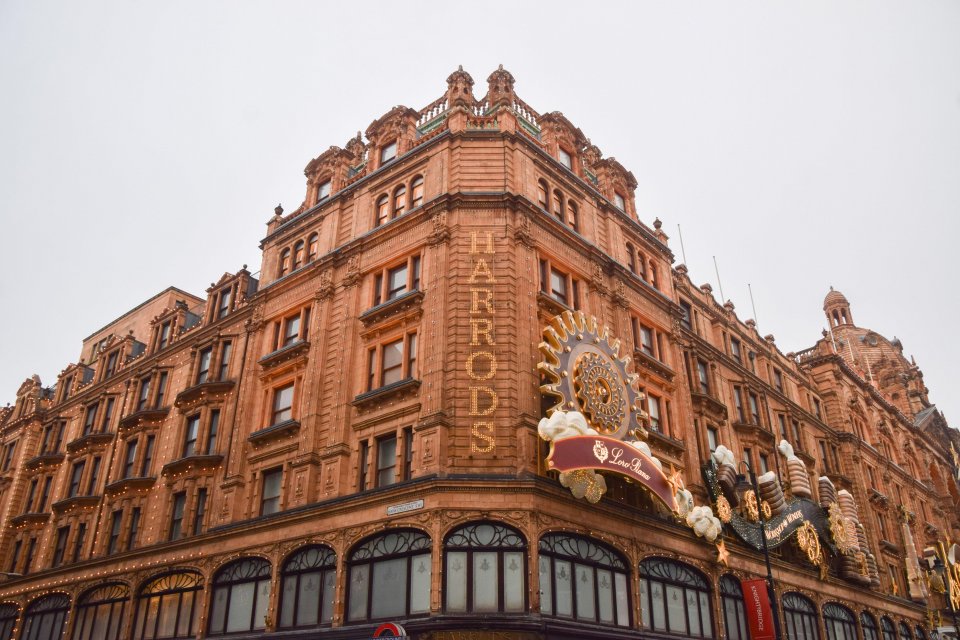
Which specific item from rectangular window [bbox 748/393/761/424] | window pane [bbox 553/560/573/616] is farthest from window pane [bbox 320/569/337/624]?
rectangular window [bbox 748/393/761/424]

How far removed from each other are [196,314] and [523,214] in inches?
986

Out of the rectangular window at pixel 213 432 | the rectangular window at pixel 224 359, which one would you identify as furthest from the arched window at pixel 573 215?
the rectangular window at pixel 213 432

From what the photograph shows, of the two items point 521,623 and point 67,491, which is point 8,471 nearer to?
point 67,491

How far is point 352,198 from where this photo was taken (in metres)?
36.2

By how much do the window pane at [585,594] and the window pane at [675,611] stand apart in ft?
16.5

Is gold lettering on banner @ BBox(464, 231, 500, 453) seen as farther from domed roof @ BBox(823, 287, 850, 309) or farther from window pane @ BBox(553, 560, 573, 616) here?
domed roof @ BBox(823, 287, 850, 309)

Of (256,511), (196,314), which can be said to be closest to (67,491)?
(196,314)

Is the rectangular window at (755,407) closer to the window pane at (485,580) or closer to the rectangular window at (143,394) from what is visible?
the window pane at (485,580)

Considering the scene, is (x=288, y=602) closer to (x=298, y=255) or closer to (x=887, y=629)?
Answer: (x=298, y=255)

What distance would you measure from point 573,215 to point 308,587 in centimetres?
2008

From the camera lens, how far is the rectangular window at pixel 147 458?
38844 millimetres

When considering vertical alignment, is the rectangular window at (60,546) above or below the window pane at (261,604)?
above

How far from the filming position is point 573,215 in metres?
35.2

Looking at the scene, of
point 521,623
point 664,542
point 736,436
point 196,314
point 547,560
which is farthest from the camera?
point 196,314
